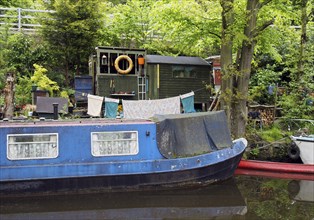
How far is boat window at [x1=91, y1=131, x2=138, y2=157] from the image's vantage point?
28.9 ft

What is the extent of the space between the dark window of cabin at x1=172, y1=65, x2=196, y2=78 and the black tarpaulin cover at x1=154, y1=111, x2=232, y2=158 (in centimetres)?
584

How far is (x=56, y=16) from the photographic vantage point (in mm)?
16109

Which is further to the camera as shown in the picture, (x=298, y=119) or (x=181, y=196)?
(x=298, y=119)

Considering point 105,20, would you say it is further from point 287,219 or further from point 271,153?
point 287,219

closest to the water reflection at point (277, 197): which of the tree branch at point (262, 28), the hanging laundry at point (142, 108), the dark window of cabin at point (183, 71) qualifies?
the hanging laundry at point (142, 108)

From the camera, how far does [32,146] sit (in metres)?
8.42

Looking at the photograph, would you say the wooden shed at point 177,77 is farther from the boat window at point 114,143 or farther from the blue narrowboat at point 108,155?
the boat window at point 114,143

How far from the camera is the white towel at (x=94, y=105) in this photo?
1339 cm

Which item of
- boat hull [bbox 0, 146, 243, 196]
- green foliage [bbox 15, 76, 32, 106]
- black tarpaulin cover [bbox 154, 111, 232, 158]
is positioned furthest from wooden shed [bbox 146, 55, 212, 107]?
boat hull [bbox 0, 146, 243, 196]

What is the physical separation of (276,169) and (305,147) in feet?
3.64

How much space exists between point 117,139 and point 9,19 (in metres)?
13.0

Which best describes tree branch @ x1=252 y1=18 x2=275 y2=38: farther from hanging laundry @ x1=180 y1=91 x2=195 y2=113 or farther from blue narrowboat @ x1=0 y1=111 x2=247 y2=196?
blue narrowboat @ x1=0 y1=111 x2=247 y2=196

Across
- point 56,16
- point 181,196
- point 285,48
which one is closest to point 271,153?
point 181,196

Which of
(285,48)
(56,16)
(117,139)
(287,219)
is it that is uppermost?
(56,16)
